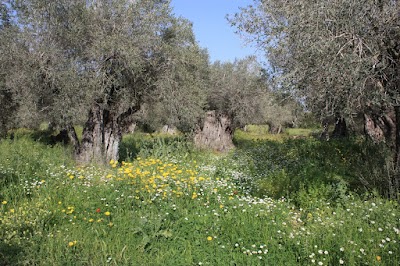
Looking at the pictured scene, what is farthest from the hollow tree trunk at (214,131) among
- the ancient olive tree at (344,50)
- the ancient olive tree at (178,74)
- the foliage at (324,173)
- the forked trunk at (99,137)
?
the ancient olive tree at (344,50)

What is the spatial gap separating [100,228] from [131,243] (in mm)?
728

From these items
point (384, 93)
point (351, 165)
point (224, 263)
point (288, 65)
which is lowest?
point (224, 263)

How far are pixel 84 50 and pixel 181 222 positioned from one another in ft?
23.3

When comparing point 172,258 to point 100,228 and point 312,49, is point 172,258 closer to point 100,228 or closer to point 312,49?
point 100,228

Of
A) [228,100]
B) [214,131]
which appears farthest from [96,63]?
[214,131]

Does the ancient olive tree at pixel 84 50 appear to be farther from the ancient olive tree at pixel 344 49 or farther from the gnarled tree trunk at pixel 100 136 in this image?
the ancient olive tree at pixel 344 49

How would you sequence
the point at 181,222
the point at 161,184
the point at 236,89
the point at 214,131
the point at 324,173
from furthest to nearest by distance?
the point at 214,131 → the point at 236,89 → the point at 324,173 → the point at 161,184 → the point at 181,222

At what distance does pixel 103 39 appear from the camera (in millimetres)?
9641

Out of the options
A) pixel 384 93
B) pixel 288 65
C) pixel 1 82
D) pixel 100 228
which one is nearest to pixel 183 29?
pixel 288 65

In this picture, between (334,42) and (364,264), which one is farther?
(334,42)

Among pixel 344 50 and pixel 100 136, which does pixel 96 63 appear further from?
pixel 344 50

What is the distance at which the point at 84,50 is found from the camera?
33.0 feet

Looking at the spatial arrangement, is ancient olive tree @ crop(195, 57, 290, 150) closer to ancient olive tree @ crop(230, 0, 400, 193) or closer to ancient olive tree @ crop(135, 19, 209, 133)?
ancient olive tree @ crop(135, 19, 209, 133)

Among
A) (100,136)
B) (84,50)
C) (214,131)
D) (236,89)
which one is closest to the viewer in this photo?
(84,50)
